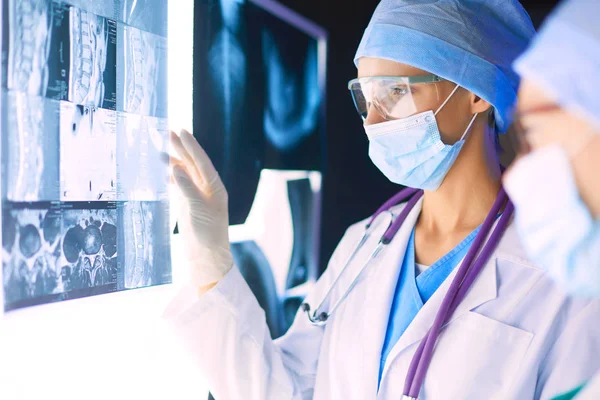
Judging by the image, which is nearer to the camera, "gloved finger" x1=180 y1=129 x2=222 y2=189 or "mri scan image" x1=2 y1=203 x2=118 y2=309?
"mri scan image" x1=2 y1=203 x2=118 y2=309

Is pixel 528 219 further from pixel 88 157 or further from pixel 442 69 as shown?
pixel 88 157

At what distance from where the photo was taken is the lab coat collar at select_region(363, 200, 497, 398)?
1.11 meters

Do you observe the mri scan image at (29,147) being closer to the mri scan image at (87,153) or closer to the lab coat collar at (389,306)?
the mri scan image at (87,153)

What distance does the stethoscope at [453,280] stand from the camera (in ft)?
3.44

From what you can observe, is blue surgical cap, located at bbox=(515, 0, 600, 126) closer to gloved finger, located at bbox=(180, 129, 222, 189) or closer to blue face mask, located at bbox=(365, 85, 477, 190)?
blue face mask, located at bbox=(365, 85, 477, 190)

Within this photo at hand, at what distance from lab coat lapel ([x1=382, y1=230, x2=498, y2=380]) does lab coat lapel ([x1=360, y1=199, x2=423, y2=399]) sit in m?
0.04

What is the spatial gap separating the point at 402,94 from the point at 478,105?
17 centimetres

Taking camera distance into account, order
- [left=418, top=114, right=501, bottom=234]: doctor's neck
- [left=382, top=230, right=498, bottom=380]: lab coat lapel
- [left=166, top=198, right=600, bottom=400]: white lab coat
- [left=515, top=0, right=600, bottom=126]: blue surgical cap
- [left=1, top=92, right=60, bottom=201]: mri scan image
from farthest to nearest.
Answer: [left=418, top=114, right=501, bottom=234]: doctor's neck → [left=382, top=230, right=498, bottom=380]: lab coat lapel → [left=166, top=198, right=600, bottom=400]: white lab coat → [left=1, top=92, right=60, bottom=201]: mri scan image → [left=515, top=0, right=600, bottom=126]: blue surgical cap

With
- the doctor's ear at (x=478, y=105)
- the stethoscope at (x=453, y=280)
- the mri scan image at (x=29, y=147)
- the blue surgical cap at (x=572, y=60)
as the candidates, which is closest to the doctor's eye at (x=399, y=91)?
the doctor's ear at (x=478, y=105)

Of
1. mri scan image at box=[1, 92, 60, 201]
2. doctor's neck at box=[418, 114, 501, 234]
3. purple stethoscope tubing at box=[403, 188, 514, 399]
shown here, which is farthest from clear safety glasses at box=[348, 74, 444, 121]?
mri scan image at box=[1, 92, 60, 201]

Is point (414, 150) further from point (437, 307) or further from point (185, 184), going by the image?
point (185, 184)

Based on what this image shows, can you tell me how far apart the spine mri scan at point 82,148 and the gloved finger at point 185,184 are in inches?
1.2

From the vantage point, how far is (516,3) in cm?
124

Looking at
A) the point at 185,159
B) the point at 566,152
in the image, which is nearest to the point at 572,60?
the point at 566,152
